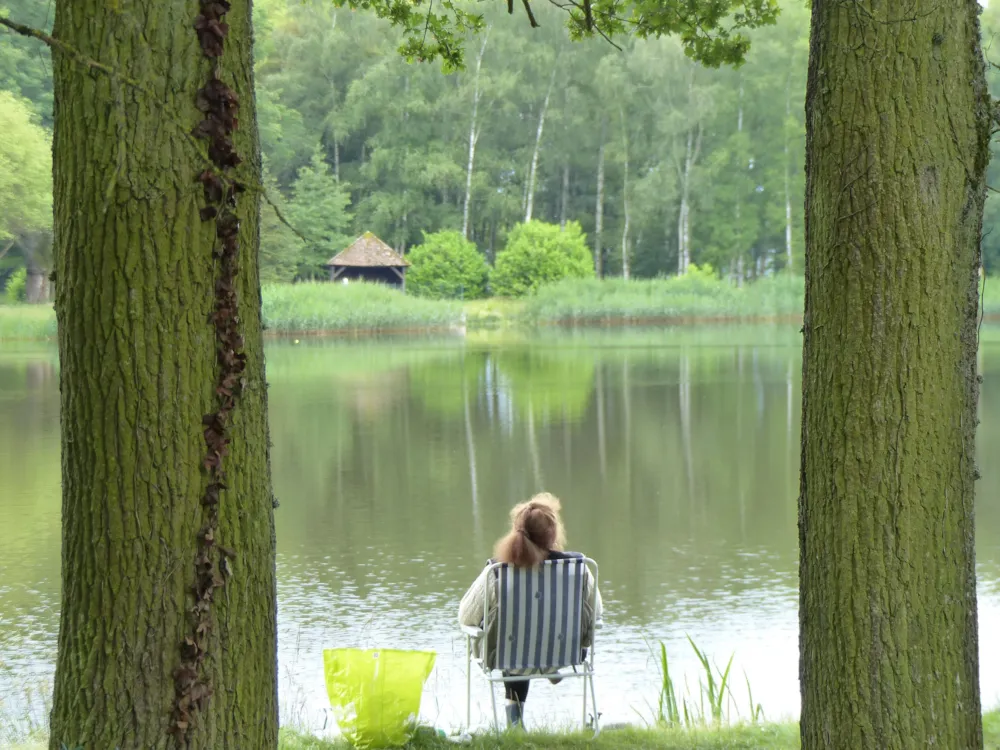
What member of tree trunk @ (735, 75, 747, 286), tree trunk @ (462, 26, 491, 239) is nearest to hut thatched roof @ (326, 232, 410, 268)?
tree trunk @ (462, 26, 491, 239)

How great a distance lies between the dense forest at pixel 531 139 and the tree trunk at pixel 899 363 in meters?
39.7

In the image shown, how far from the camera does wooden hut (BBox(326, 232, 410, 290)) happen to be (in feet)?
142

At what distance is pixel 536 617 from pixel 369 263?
130ft

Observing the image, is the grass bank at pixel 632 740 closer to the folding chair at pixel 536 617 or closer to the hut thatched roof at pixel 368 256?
the folding chair at pixel 536 617

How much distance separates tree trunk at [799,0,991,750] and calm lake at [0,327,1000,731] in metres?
2.04

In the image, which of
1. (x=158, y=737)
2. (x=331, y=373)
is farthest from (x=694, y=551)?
(x=331, y=373)

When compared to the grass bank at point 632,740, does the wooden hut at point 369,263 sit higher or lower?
higher

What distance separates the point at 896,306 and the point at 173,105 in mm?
1468

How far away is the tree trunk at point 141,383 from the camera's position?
226cm

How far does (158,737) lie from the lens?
2.33 metres

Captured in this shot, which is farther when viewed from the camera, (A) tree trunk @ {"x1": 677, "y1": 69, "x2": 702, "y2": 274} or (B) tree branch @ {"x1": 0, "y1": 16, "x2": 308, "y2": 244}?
(A) tree trunk @ {"x1": 677, "y1": 69, "x2": 702, "y2": 274}

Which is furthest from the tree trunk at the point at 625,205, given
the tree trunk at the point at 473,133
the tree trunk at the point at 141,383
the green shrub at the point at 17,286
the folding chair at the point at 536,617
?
the tree trunk at the point at 141,383

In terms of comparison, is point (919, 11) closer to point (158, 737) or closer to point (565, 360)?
point (158, 737)

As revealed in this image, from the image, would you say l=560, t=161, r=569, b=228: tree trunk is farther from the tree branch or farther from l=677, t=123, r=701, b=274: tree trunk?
the tree branch
